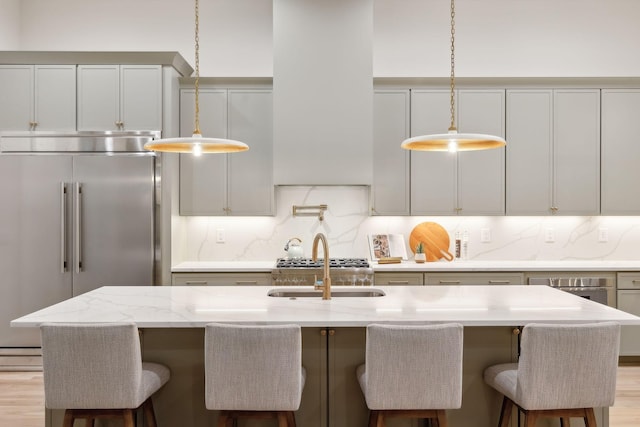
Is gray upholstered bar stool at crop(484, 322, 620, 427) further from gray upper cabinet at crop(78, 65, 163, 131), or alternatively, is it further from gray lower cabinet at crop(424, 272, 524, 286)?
gray upper cabinet at crop(78, 65, 163, 131)

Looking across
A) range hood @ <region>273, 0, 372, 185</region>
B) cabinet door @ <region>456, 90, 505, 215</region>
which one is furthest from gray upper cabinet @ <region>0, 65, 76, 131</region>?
cabinet door @ <region>456, 90, 505, 215</region>

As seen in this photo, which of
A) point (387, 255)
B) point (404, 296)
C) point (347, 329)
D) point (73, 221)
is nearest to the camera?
point (347, 329)

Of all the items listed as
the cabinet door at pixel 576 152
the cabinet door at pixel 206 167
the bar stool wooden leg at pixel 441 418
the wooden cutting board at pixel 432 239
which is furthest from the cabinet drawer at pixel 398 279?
the bar stool wooden leg at pixel 441 418

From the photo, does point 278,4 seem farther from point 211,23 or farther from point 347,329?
point 347,329

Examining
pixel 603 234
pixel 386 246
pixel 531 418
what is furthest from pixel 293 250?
pixel 603 234

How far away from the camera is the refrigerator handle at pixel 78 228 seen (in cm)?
424

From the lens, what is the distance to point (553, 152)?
4.65m

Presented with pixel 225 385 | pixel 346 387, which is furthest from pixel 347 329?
pixel 225 385

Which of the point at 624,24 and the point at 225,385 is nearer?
the point at 225,385

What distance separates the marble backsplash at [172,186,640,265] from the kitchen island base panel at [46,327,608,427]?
2501mm

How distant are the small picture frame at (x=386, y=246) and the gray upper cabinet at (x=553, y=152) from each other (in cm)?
103

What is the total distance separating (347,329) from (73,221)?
2847mm

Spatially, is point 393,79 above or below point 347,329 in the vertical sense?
above

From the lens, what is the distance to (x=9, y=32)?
4.86 meters
